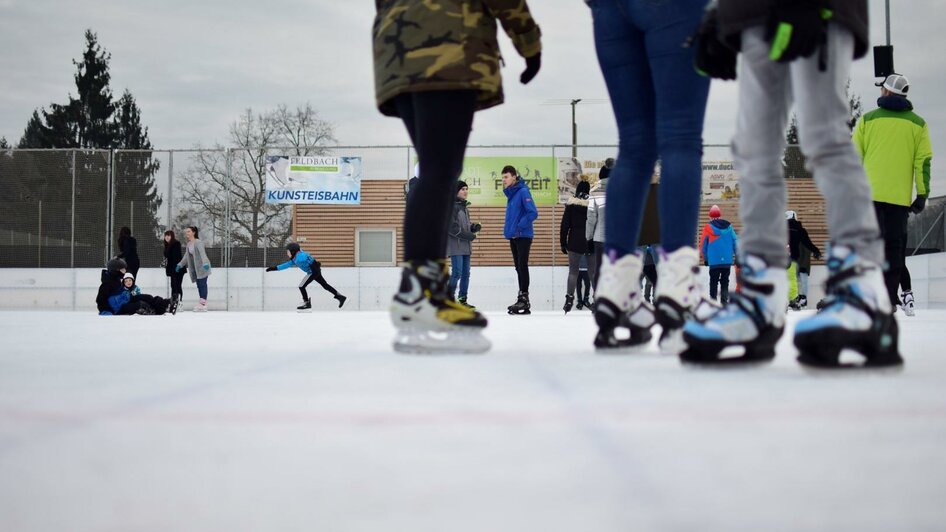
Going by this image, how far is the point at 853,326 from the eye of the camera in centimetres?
152

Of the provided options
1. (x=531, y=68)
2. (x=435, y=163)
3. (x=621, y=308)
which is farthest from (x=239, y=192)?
(x=621, y=308)

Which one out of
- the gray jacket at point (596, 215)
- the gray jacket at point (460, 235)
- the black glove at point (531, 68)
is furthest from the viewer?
the gray jacket at point (460, 235)

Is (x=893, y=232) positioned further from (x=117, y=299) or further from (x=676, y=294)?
(x=117, y=299)

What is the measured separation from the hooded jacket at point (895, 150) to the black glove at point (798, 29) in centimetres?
462

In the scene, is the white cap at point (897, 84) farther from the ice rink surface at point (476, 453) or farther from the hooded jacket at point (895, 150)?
the ice rink surface at point (476, 453)

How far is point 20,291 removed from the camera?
1458 cm

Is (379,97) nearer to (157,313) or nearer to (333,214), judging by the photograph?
(157,313)

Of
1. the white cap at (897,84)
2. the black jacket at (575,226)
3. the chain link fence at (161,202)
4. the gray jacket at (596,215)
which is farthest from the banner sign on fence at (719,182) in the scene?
the white cap at (897,84)

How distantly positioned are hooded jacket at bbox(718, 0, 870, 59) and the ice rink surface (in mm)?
707

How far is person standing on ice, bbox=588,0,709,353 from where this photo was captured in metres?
2.25

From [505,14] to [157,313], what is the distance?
8.78m

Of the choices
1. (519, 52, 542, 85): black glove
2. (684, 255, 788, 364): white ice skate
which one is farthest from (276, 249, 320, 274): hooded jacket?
(684, 255, 788, 364): white ice skate

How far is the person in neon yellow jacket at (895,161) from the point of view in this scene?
5.66 metres

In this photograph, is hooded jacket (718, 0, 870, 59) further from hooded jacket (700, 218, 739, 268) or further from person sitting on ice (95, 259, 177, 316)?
hooded jacket (700, 218, 739, 268)
